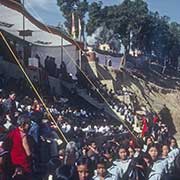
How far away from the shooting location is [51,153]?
439 inches

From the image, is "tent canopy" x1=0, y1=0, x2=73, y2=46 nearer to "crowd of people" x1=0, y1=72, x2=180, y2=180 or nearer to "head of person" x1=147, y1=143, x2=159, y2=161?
"crowd of people" x1=0, y1=72, x2=180, y2=180

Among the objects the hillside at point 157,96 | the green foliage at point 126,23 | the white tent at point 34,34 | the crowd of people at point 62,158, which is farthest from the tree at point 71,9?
the crowd of people at point 62,158

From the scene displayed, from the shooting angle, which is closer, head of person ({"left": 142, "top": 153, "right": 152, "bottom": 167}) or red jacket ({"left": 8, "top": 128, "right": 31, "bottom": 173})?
red jacket ({"left": 8, "top": 128, "right": 31, "bottom": 173})

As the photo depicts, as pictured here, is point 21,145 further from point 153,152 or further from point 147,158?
point 153,152

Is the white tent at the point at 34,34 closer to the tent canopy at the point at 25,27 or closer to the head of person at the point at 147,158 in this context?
the tent canopy at the point at 25,27

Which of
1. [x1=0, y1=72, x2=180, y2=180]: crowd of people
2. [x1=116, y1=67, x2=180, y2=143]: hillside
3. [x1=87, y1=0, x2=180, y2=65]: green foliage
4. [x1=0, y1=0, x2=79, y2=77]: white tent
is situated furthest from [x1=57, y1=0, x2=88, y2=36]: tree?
[x1=0, y1=72, x2=180, y2=180]: crowd of people

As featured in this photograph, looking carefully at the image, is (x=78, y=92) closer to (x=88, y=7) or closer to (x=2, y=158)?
(x=2, y=158)

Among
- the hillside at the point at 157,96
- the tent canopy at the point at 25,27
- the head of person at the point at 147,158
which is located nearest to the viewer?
the head of person at the point at 147,158

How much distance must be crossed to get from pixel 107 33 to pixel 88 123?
47597 millimetres

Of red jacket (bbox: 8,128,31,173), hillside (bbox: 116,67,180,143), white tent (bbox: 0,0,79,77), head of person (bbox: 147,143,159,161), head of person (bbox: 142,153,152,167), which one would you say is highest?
white tent (bbox: 0,0,79,77)

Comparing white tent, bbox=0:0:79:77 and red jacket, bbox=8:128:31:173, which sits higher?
white tent, bbox=0:0:79:77

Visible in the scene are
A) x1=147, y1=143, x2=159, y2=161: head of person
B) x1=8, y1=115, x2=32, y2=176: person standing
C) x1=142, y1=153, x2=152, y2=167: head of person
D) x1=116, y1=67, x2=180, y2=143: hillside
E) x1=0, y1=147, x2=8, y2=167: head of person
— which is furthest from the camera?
x1=116, y1=67, x2=180, y2=143: hillside

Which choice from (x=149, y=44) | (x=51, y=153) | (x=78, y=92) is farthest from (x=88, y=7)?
(x=51, y=153)

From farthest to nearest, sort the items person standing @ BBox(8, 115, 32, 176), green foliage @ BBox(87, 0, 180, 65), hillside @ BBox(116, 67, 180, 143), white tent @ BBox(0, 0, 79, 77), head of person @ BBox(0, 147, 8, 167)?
green foliage @ BBox(87, 0, 180, 65), hillside @ BBox(116, 67, 180, 143), white tent @ BBox(0, 0, 79, 77), person standing @ BBox(8, 115, 32, 176), head of person @ BBox(0, 147, 8, 167)
